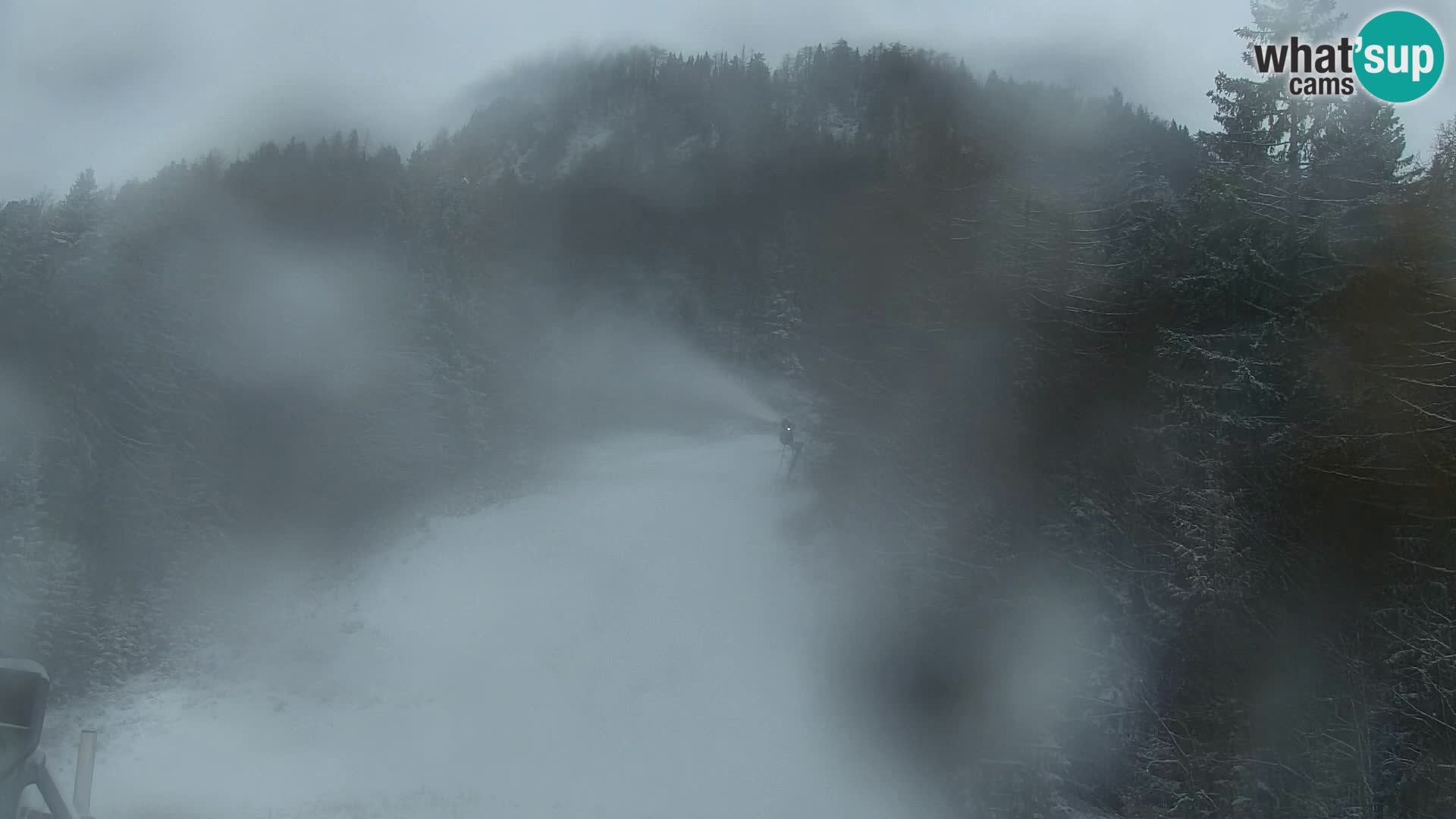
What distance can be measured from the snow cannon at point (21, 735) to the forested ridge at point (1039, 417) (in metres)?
16.5

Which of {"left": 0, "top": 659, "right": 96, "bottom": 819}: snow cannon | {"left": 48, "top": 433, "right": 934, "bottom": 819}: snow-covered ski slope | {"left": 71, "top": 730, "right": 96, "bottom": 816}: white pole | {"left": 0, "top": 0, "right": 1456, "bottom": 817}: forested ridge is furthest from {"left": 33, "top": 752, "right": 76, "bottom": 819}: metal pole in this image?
{"left": 48, "top": 433, "right": 934, "bottom": 819}: snow-covered ski slope

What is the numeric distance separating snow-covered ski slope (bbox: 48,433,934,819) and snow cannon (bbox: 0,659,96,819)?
16.9 meters

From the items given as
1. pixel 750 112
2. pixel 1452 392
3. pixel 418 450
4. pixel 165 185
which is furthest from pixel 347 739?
pixel 750 112

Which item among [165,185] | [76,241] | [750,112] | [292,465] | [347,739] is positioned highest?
[750,112]

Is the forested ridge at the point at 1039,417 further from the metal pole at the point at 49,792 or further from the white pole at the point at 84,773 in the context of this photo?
the metal pole at the point at 49,792

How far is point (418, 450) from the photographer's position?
3709cm

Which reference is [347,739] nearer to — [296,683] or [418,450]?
[296,683]

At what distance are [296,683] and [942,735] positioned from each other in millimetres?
16443

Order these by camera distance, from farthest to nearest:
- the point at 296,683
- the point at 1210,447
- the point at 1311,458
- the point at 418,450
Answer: the point at 418,450 < the point at 296,683 < the point at 1210,447 < the point at 1311,458

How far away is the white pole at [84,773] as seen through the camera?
4.99 meters

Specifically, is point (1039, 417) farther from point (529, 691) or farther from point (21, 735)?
point (21, 735)

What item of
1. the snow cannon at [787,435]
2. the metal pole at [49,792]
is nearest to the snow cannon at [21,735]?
the metal pole at [49,792]

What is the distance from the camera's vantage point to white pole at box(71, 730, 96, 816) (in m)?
4.99

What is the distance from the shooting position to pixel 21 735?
2883mm
